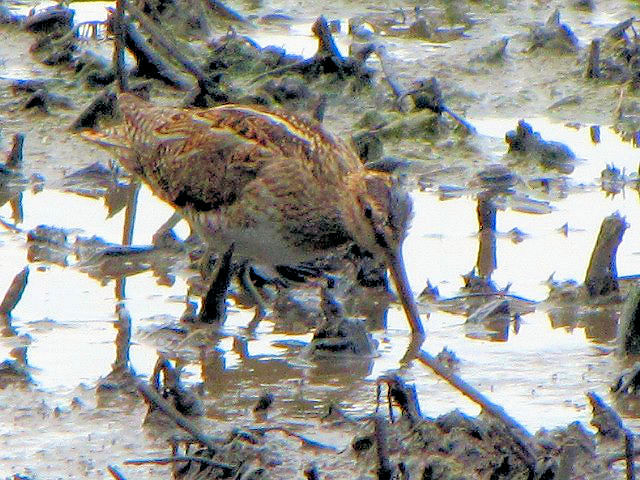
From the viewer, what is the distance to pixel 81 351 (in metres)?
6.09

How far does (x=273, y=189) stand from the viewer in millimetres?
6660

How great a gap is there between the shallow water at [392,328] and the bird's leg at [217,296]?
0.09 meters

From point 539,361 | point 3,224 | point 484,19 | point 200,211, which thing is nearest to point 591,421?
point 539,361

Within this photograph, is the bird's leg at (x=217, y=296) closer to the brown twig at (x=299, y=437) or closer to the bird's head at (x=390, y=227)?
the bird's head at (x=390, y=227)

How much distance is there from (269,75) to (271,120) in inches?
101

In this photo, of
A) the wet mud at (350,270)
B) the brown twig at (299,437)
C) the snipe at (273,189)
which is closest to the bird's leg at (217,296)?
the wet mud at (350,270)

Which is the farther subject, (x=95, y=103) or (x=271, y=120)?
(x=95, y=103)

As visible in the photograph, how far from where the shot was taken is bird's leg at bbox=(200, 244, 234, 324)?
6.43m

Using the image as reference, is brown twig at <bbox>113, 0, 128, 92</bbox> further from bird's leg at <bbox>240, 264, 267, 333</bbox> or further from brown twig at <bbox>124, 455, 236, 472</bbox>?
brown twig at <bbox>124, 455, 236, 472</bbox>

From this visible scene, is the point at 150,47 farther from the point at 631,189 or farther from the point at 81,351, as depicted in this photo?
the point at 81,351

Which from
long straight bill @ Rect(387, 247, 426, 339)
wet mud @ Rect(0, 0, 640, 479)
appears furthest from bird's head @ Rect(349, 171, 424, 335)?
wet mud @ Rect(0, 0, 640, 479)

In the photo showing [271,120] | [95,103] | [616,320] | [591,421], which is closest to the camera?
[591,421]

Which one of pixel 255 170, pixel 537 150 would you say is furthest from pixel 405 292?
pixel 537 150

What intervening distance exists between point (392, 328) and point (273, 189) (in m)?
0.84
